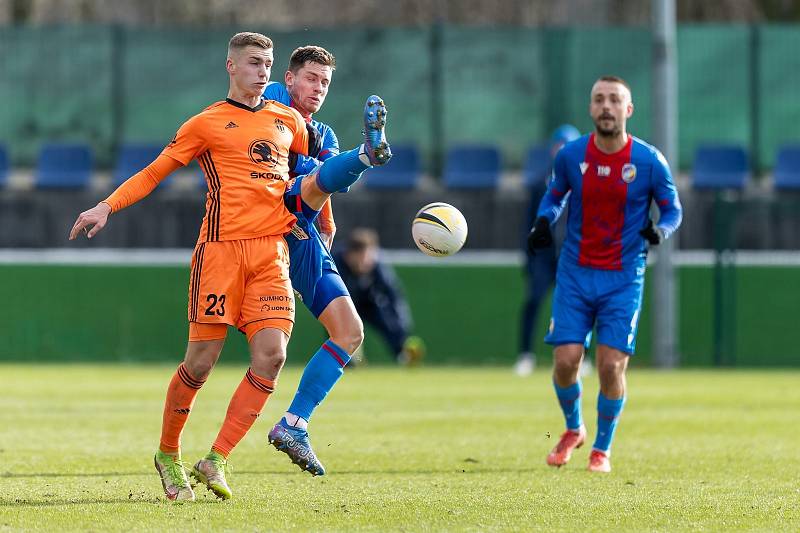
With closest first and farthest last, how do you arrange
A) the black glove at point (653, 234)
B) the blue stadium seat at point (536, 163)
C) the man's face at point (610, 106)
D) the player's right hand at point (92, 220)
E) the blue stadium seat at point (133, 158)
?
the player's right hand at point (92, 220) → the black glove at point (653, 234) → the man's face at point (610, 106) → the blue stadium seat at point (536, 163) → the blue stadium seat at point (133, 158)

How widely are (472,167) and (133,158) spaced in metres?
5.12

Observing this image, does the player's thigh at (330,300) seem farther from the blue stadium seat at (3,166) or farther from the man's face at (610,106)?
the blue stadium seat at (3,166)

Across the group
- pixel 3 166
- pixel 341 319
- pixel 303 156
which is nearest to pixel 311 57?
pixel 303 156

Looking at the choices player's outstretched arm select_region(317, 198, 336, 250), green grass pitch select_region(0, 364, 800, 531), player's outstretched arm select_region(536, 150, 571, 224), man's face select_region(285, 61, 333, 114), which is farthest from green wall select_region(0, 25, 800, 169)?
man's face select_region(285, 61, 333, 114)

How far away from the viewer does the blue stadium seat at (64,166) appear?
23031 millimetres

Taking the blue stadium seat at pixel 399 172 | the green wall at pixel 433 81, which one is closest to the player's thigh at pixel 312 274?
the blue stadium seat at pixel 399 172

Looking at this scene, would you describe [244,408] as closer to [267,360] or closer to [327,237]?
[267,360]

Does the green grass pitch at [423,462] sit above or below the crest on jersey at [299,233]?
below

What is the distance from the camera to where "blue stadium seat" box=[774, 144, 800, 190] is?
22.7 m

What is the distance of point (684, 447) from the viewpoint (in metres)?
9.79

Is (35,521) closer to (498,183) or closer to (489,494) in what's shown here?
(489,494)

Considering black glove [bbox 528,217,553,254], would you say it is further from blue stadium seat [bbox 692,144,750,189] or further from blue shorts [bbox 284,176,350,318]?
blue stadium seat [bbox 692,144,750,189]

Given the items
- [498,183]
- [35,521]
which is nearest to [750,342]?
[498,183]

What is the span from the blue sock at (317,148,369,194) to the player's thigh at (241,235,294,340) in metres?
0.38
